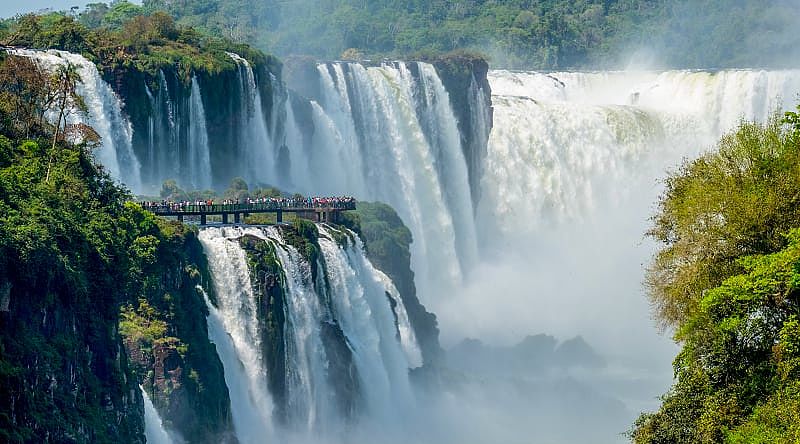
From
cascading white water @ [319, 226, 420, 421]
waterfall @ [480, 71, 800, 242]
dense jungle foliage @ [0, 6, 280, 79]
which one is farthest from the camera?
waterfall @ [480, 71, 800, 242]

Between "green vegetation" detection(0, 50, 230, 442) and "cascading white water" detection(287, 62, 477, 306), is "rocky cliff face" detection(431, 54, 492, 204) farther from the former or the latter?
"green vegetation" detection(0, 50, 230, 442)

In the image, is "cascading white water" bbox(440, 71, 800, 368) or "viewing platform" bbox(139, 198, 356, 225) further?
"cascading white water" bbox(440, 71, 800, 368)

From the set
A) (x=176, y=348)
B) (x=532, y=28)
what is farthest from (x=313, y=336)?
(x=532, y=28)

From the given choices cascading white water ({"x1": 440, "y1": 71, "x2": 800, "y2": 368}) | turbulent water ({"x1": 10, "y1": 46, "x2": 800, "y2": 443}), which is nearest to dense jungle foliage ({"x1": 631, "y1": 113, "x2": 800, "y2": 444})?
turbulent water ({"x1": 10, "y1": 46, "x2": 800, "y2": 443})

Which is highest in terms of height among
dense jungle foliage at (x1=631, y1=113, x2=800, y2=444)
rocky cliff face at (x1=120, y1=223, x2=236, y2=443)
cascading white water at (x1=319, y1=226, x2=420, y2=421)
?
cascading white water at (x1=319, y1=226, x2=420, y2=421)

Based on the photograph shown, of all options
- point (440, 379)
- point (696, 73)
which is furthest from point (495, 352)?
point (696, 73)

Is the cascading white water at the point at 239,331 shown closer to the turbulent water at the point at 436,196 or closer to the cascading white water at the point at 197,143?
the turbulent water at the point at 436,196

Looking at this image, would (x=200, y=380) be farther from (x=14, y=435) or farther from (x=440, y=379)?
(x=440, y=379)
